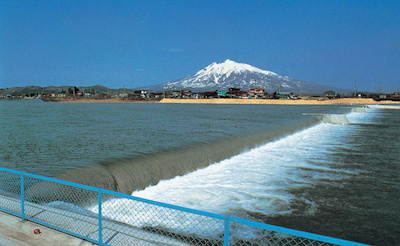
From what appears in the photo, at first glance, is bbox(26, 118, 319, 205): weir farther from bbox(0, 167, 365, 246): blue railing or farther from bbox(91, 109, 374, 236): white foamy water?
bbox(91, 109, 374, 236): white foamy water

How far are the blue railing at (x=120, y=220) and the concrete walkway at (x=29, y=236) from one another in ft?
0.34

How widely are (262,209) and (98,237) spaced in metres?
5.27

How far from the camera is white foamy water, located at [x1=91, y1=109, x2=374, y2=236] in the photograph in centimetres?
857

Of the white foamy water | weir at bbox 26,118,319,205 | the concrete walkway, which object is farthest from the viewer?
weir at bbox 26,118,319,205

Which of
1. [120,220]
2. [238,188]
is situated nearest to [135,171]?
[238,188]

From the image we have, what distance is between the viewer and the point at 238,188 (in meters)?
11.5

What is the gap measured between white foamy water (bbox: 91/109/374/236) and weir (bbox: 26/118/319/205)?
1.32 feet

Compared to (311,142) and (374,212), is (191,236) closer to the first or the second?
(374,212)

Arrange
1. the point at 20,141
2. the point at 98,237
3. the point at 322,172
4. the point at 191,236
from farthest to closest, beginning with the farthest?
the point at 20,141 < the point at 322,172 < the point at 191,236 < the point at 98,237

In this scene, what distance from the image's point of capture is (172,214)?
350 inches

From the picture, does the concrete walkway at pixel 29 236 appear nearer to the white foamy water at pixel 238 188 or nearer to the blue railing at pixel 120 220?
the blue railing at pixel 120 220

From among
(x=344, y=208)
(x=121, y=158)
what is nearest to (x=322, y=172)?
(x=344, y=208)

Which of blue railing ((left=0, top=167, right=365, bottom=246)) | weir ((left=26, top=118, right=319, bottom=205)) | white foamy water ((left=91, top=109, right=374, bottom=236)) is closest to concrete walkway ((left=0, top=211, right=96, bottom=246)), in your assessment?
blue railing ((left=0, top=167, right=365, bottom=246))

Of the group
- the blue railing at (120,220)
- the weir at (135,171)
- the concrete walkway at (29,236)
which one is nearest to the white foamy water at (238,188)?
the blue railing at (120,220)
